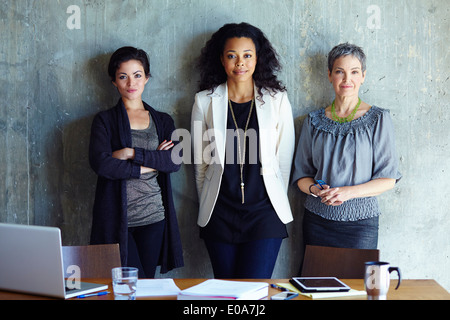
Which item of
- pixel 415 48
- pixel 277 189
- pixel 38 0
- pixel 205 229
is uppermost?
pixel 38 0

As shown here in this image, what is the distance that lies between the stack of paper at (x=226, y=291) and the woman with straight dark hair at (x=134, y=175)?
3.69 ft

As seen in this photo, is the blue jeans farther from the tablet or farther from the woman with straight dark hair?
the tablet

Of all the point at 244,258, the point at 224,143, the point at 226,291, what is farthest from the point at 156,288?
the point at 224,143

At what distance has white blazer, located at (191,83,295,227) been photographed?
2961mm

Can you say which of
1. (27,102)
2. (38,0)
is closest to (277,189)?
(27,102)

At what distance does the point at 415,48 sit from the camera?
324cm

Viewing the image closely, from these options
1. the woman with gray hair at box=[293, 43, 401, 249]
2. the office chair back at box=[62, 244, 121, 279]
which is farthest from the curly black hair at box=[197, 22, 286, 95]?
the office chair back at box=[62, 244, 121, 279]

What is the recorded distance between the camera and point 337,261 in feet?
7.43

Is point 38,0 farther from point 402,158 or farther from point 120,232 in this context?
point 402,158

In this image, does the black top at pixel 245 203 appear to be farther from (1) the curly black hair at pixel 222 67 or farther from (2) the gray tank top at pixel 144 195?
(2) the gray tank top at pixel 144 195

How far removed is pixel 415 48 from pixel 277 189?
1.33m

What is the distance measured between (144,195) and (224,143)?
0.57m

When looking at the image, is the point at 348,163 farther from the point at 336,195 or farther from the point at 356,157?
the point at 336,195

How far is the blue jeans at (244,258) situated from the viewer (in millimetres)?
2859
